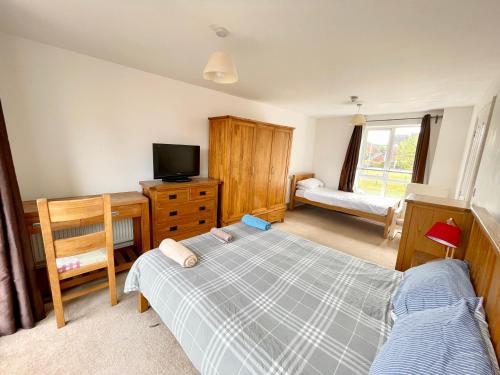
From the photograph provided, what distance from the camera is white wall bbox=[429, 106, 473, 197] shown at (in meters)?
3.45

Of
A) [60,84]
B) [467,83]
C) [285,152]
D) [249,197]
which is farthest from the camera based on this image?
[285,152]

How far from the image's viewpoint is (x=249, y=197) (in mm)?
3576

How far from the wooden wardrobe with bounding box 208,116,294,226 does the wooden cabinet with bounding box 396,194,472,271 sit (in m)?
2.20

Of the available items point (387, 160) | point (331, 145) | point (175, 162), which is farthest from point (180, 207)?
point (387, 160)

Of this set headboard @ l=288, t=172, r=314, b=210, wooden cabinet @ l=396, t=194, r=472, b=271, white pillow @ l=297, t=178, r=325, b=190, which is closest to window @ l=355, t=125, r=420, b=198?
white pillow @ l=297, t=178, r=325, b=190

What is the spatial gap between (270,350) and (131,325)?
1.34m

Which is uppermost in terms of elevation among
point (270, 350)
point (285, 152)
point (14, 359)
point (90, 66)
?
point (90, 66)

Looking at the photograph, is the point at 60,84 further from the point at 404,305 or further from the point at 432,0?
the point at 404,305

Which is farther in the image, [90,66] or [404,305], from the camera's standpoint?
[90,66]

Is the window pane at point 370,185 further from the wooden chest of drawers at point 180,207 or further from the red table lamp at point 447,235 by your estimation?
the wooden chest of drawers at point 180,207

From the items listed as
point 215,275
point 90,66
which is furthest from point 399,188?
point 90,66

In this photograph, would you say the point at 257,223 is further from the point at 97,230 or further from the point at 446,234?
the point at 97,230

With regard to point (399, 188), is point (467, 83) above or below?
above

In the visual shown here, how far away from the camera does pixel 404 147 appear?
4.38 meters
